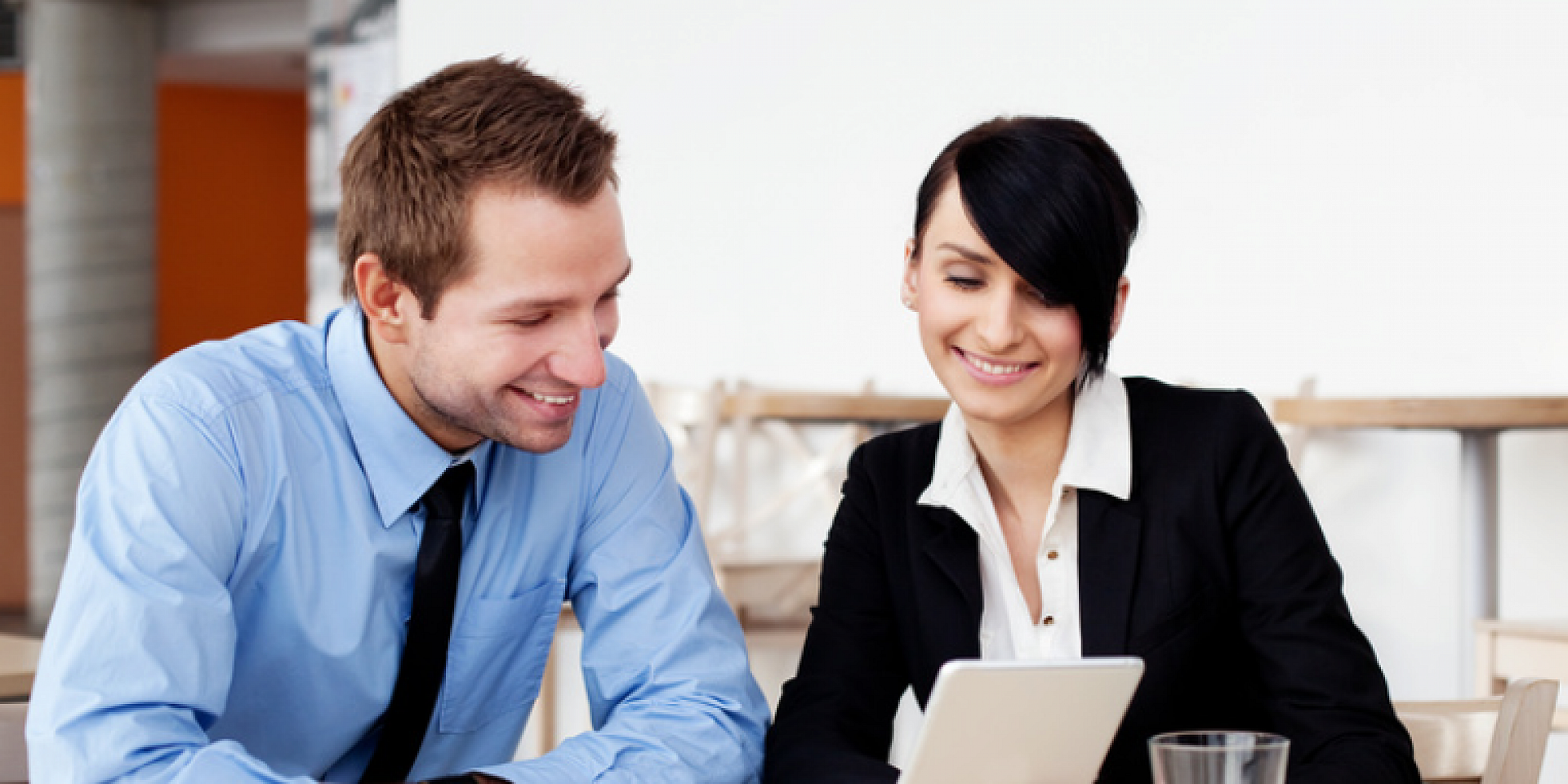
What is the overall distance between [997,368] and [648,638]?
400 mm

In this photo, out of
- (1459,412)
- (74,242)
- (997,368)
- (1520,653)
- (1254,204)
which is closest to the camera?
(997,368)

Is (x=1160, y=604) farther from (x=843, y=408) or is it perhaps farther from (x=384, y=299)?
(x=843, y=408)

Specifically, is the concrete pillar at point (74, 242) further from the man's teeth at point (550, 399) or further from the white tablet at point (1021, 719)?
the white tablet at point (1021, 719)

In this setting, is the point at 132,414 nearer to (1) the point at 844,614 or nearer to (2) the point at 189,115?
(1) the point at 844,614

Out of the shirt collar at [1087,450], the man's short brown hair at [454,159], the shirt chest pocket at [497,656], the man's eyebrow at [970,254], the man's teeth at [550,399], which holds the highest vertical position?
the man's short brown hair at [454,159]

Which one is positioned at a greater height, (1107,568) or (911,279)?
(911,279)

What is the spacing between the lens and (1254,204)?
428cm

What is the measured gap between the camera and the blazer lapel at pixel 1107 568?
1604 millimetres

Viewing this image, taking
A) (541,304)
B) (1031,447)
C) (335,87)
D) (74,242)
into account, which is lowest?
(1031,447)

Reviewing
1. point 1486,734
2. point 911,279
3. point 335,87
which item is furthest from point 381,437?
point 335,87

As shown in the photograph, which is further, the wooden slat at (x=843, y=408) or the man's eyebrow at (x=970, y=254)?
the wooden slat at (x=843, y=408)

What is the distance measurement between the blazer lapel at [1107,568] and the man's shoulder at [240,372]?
0.71 meters

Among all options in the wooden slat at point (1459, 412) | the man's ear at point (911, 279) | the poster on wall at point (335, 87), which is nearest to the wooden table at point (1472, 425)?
the wooden slat at point (1459, 412)

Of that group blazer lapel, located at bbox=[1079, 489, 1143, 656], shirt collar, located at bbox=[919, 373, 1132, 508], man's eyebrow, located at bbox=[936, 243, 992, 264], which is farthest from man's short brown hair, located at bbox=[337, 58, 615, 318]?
blazer lapel, located at bbox=[1079, 489, 1143, 656]
